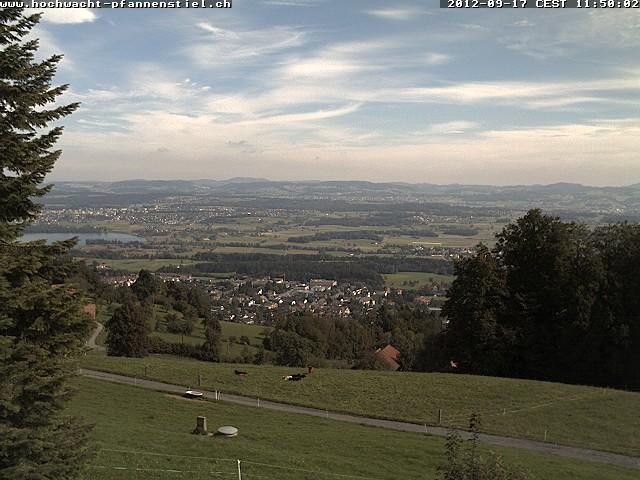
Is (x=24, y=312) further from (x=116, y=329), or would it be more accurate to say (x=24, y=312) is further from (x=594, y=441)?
(x=116, y=329)

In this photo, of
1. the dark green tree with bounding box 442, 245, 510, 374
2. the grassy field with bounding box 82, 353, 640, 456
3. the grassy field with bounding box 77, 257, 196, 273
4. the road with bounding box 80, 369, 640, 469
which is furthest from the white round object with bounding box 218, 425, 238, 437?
the grassy field with bounding box 77, 257, 196, 273

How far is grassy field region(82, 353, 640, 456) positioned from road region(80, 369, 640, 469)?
1.59ft

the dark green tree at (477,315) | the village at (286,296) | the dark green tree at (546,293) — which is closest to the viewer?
the dark green tree at (546,293)

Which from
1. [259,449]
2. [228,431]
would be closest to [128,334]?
[228,431]

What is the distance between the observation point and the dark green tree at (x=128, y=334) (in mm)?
39062

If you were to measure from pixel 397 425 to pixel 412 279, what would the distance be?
88.5 meters

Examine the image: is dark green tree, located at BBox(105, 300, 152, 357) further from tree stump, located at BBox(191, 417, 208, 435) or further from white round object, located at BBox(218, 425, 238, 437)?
white round object, located at BBox(218, 425, 238, 437)

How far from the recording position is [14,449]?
8.27 metres

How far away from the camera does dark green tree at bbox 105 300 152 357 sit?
39062mm

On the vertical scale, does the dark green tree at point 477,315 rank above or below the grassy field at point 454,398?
above

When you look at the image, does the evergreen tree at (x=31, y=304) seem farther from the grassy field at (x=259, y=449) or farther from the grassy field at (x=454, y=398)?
the grassy field at (x=454, y=398)

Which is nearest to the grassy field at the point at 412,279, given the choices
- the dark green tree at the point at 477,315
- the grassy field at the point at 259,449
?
the dark green tree at the point at 477,315

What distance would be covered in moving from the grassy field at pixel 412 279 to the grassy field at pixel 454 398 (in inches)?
2931

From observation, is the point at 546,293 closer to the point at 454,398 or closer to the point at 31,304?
the point at 454,398
